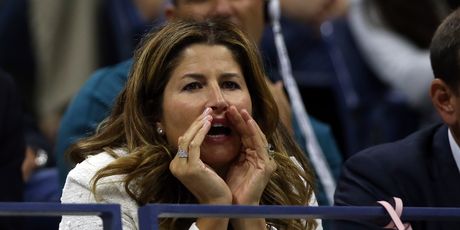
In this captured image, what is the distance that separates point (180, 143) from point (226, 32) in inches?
24.6

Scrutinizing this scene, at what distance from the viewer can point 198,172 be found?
14.9 feet

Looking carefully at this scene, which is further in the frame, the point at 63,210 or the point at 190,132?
the point at 190,132

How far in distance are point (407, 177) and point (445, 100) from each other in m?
0.33

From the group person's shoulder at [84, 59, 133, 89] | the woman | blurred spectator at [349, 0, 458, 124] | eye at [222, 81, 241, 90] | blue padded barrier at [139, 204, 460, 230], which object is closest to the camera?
blue padded barrier at [139, 204, 460, 230]

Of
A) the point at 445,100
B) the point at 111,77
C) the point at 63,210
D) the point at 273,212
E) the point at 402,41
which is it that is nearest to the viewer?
the point at 63,210

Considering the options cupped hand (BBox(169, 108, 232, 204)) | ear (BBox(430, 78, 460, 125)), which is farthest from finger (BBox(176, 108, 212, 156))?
ear (BBox(430, 78, 460, 125))

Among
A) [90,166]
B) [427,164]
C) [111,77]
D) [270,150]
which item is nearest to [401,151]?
[427,164]

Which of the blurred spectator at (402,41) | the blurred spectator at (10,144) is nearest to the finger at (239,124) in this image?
the blurred spectator at (10,144)

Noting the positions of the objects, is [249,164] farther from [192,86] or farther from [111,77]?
[111,77]

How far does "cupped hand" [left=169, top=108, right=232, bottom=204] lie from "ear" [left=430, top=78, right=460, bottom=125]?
1092mm

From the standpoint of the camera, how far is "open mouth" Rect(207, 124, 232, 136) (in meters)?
4.72

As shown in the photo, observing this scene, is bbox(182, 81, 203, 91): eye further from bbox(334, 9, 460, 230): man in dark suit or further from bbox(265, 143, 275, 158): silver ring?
bbox(334, 9, 460, 230): man in dark suit

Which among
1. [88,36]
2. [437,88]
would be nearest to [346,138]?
[88,36]

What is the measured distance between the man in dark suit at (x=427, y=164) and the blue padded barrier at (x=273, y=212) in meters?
0.89
